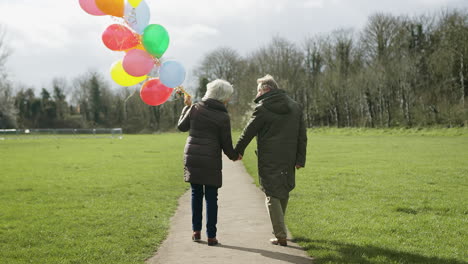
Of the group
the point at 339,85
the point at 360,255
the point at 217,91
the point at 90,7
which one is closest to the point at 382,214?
the point at 360,255

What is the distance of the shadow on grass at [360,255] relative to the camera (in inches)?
185

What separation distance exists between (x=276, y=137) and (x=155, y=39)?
2.60m

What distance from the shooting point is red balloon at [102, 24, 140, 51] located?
6.30 m

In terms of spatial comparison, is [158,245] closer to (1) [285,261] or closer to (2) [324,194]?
(1) [285,261]

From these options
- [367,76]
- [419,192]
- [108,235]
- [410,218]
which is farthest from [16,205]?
[367,76]

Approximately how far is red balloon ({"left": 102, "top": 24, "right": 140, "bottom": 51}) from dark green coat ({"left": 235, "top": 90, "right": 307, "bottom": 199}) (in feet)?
8.33

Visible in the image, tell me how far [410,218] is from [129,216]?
511 cm

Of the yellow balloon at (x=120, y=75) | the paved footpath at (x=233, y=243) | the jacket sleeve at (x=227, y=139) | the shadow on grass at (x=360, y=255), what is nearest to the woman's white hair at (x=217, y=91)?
the jacket sleeve at (x=227, y=139)

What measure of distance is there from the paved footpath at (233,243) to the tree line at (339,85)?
35.8 m

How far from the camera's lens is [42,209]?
8156mm

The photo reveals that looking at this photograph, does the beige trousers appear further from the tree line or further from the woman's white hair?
the tree line

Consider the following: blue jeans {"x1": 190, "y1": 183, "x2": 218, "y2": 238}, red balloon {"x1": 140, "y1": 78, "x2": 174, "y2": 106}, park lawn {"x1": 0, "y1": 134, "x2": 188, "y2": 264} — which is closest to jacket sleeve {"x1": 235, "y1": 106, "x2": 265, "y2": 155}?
blue jeans {"x1": 190, "y1": 183, "x2": 218, "y2": 238}

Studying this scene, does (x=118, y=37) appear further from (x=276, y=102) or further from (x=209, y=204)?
(x=209, y=204)

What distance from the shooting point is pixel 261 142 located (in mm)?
5219
